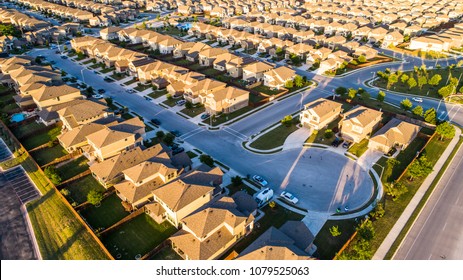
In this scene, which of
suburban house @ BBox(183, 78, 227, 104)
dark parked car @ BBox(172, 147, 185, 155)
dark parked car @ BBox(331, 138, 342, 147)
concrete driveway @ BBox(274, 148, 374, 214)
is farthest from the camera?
suburban house @ BBox(183, 78, 227, 104)

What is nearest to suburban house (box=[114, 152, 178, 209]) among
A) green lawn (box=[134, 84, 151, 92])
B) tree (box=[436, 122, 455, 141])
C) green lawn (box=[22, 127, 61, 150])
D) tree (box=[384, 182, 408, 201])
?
green lawn (box=[22, 127, 61, 150])

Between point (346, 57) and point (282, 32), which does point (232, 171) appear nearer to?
point (346, 57)

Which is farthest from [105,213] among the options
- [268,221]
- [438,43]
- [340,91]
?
[438,43]

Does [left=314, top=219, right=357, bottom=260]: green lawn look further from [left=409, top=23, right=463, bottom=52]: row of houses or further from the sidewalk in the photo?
[left=409, top=23, right=463, bottom=52]: row of houses

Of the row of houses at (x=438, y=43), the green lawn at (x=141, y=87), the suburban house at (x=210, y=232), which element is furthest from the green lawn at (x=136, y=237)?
the row of houses at (x=438, y=43)

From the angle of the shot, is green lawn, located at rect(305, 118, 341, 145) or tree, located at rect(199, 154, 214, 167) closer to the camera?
tree, located at rect(199, 154, 214, 167)

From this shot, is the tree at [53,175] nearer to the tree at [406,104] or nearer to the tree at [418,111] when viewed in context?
the tree at [406,104]

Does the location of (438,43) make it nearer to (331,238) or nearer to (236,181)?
(331,238)
